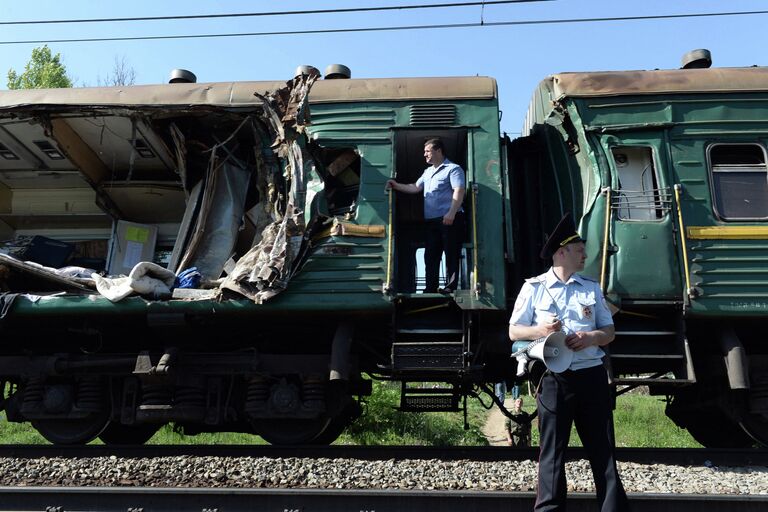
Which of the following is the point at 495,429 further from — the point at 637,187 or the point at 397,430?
the point at 637,187

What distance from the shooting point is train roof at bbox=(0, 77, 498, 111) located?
6.40m

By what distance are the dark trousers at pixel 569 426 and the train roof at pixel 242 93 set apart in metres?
3.62

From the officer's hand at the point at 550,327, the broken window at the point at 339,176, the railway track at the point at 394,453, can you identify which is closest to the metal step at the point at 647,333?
the railway track at the point at 394,453

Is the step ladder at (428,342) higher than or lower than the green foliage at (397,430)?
higher

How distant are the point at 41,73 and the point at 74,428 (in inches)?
904

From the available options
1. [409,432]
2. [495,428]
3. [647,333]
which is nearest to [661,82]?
[647,333]

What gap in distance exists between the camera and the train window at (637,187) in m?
6.00

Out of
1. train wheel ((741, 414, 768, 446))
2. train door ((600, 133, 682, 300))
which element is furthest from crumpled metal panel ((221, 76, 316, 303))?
train wheel ((741, 414, 768, 446))

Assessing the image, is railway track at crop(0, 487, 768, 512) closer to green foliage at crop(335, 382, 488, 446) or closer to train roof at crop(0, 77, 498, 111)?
train roof at crop(0, 77, 498, 111)

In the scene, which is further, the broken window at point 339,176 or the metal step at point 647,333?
the broken window at point 339,176

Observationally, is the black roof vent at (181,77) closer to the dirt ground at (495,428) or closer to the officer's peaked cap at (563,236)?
the officer's peaked cap at (563,236)

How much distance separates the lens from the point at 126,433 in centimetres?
703

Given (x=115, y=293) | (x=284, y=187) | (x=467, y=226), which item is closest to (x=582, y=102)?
(x=467, y=226)

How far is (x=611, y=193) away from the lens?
5.98 metres
